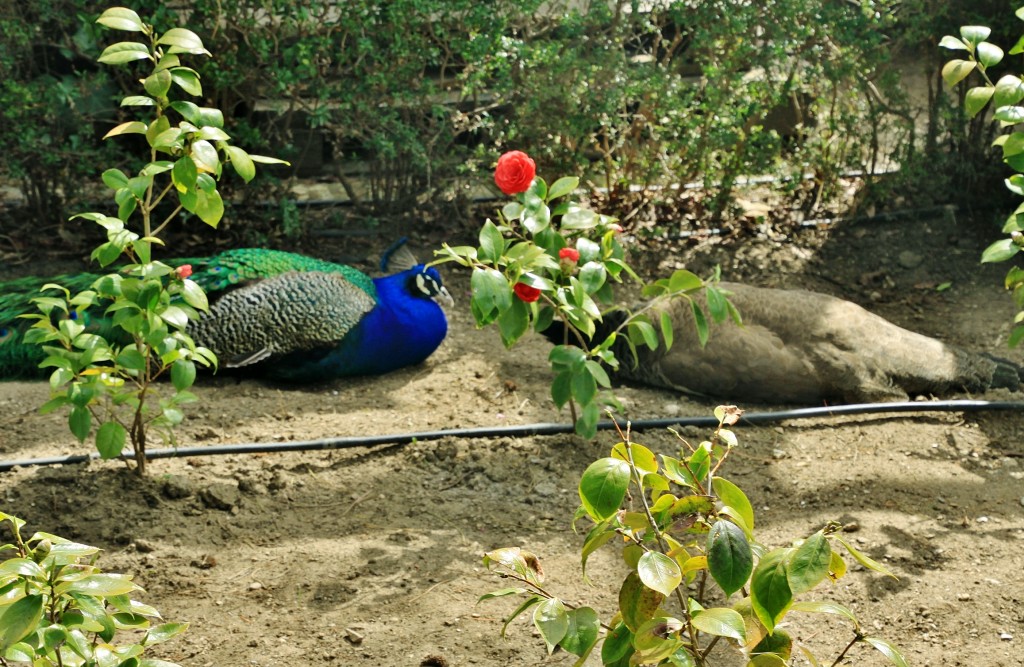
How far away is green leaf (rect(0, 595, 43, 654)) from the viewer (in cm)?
170

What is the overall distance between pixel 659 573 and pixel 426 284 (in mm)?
3321

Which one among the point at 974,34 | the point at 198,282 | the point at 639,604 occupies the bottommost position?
the point at 198,282

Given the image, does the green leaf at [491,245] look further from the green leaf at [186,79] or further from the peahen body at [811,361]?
the peahen body at [811,361]

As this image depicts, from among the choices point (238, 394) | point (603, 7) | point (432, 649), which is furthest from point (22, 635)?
point (603, 7)

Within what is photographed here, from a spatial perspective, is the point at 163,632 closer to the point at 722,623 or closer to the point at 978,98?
the point at 722,623

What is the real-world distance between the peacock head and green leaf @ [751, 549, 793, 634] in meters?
3.40

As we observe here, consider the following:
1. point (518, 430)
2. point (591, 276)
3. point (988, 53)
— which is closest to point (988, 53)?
point (988, 53)

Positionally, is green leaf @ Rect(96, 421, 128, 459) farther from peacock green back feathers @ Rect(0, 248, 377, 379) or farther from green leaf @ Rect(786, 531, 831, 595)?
green leaf @ Rect(786, 531, 831, 595)

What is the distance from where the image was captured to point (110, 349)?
3.44 metres

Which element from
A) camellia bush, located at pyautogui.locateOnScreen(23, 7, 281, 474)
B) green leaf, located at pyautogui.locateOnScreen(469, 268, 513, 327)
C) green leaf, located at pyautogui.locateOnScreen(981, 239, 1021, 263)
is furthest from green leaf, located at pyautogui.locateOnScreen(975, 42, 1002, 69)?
camellia bush, located at pyautogui.locateOnScreen(23, 7, 281, 474)

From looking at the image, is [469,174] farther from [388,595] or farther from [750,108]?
[388,595]

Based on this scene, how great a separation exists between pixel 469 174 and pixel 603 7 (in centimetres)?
110

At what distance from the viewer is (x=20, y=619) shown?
1.71 metres

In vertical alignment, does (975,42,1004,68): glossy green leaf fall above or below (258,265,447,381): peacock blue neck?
above
